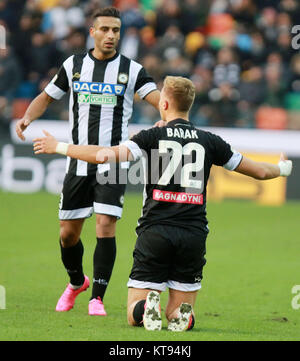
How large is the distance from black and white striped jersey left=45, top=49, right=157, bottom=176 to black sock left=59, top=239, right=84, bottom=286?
0.66 metres

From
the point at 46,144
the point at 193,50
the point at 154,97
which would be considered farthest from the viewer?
the point at 193,50

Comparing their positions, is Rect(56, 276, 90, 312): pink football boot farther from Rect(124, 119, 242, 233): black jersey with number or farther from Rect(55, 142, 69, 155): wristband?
Rect(55, 142, 69, 155): wristband

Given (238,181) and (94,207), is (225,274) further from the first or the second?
(238,181)

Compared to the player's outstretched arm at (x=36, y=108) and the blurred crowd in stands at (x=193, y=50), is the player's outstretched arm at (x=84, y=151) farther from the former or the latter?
the blurred crowd in stands at (x=193, y=50)

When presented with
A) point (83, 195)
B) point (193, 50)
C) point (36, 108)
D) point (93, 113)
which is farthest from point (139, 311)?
point (193, 50)

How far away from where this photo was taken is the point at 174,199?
6.01 meters

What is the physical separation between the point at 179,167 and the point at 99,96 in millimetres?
1541

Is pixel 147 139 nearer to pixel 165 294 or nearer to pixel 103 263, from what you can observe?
pixel 103 263

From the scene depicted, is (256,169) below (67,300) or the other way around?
the other way around

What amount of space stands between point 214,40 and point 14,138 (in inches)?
206

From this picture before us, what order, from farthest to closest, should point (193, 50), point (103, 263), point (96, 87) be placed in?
point (193, 50), point (96, 87), point (103, 263)

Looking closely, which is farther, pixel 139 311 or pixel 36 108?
pixel 36 108

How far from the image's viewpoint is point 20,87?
17203 mm
